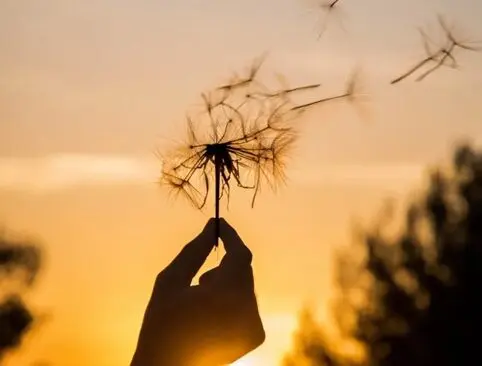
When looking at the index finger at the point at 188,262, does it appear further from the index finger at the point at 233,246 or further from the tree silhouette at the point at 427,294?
the tree silhouette at the point at 427,294

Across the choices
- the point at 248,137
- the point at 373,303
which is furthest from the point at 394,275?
the point at 248,137

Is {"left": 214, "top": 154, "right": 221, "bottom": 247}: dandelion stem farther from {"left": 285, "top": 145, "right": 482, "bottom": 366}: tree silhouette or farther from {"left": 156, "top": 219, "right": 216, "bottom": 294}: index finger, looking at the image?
{"left": 285, "top": 145, "right": 482, "bottom": 366}: tree silhouette

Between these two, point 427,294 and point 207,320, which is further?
point 427,294

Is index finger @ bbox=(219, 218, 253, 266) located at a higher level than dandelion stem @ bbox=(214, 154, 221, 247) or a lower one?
lower

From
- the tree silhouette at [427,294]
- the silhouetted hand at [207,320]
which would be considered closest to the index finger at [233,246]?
the silhouetted hand at [207,320]

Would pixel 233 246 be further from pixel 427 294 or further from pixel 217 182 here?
pixel 427 294

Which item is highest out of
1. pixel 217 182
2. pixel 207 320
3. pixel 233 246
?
pixel 217 182

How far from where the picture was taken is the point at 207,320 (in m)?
3.16

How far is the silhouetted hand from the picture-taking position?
10.3 feet

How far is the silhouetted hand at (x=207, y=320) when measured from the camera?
10.3ft

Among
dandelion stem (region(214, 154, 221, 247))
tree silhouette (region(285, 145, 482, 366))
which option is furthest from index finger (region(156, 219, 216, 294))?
tree silhouette (region(285, 145, 482, 366))

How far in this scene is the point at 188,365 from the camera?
3.14m

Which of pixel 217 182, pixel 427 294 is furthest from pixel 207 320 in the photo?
pixel 427 294

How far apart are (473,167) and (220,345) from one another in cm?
1312
